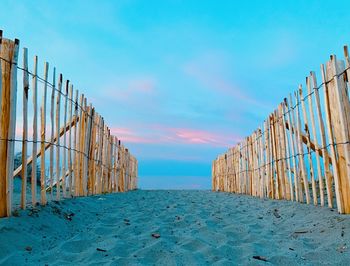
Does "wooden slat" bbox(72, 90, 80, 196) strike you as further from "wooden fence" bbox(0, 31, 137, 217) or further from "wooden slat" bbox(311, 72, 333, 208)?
"wooden slat" bbox(311, 72, 333, 208)

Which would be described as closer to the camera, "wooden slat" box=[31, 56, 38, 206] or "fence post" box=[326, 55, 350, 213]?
"fence post" box=[326, 55, 350, 213]

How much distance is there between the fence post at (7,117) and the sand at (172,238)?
278 mm

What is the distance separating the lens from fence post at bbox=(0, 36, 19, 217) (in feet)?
11.5

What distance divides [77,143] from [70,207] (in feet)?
5.76

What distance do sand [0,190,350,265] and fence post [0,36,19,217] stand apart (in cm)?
28

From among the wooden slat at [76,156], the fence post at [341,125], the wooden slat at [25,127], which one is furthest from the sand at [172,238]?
the wooden slat at [76,156]

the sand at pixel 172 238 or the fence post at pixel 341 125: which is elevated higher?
the fence post at pixel 341 125

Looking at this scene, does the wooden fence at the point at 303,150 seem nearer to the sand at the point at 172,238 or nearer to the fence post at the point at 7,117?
the sand at the point at 172,238

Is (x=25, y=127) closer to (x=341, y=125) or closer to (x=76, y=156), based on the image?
(x=76, y=156)

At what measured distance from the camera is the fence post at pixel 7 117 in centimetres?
349

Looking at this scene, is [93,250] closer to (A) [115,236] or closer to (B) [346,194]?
(A) [115,236]

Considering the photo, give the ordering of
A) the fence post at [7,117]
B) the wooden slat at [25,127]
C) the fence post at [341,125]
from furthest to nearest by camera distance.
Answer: the fence post at [341,125] < the wooden slat at [25,127] < the fence post at [7,117]

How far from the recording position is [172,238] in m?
3.54

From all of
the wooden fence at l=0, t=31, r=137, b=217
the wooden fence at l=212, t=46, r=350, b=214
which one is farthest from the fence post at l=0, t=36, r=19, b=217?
the wooden fence at l=212, t=46, r=350, b=214
